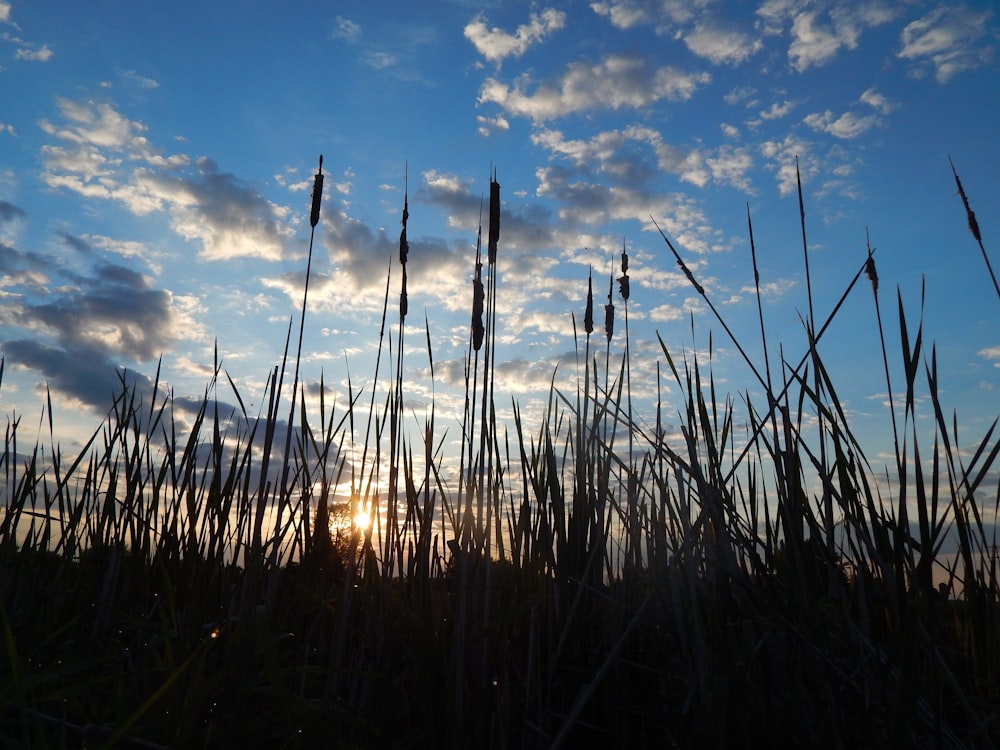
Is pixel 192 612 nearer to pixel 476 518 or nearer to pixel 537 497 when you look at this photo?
pixel 476 518

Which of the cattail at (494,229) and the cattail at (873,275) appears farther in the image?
the cattail at (873,275)

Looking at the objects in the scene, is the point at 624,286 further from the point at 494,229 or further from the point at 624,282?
the point at 494,229

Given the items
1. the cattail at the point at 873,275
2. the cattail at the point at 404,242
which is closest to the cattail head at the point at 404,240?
the cattail at the point at 404,242

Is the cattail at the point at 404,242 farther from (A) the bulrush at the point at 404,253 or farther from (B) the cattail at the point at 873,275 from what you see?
(B) the cattail at the point at 873,275

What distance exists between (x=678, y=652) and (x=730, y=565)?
39 cm

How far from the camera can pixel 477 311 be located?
6.59 ft

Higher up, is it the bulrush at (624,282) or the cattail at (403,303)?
the bulrush at (624,282)

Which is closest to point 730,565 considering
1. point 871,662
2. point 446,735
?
point 871,662

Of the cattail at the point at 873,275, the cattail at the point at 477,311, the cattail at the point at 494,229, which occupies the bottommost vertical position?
the cattail at the point at 477,311

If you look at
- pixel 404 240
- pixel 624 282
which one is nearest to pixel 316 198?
pixel 404 240

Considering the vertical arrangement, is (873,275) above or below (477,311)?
above

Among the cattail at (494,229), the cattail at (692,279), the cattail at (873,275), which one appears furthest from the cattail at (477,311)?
the cattail at (873,275)

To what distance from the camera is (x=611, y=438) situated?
98.4 inches

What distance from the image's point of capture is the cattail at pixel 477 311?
1990 millimetres
